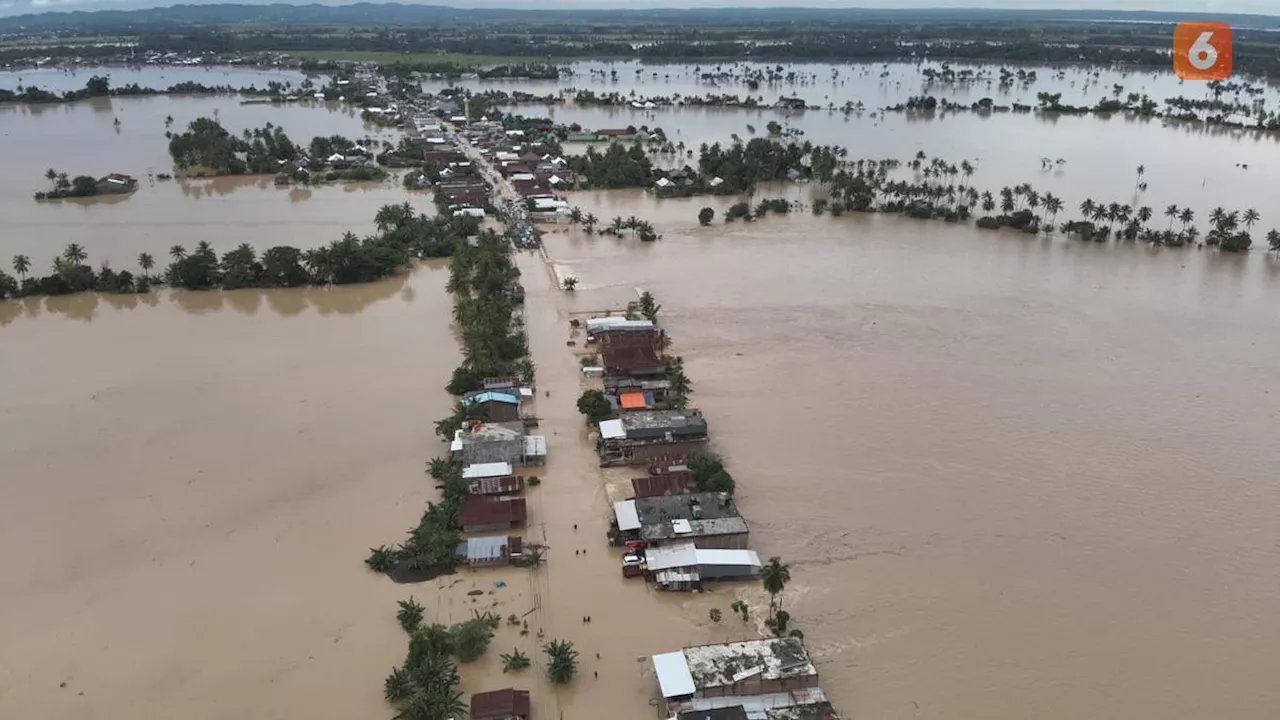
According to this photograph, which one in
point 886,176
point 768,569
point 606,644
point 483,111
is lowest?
point 606,644

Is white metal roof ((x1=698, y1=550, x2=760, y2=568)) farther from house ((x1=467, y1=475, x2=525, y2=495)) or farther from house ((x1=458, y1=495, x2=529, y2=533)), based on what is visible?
house ((x1=467, y1=475, x2=525, y2=495))

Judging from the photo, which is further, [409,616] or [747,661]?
[409,616]

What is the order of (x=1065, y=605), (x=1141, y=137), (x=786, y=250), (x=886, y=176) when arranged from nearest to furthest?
(x=1065, y=605) < (x=786, y=250) < (x=886, y=176) < (x=1141, y=137)

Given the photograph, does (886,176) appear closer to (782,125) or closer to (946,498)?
(782,125)

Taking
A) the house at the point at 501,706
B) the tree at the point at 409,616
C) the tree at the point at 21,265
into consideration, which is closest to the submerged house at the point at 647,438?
the tree at the point at 409,616

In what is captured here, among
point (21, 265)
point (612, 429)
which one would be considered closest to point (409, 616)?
point (612, 429)

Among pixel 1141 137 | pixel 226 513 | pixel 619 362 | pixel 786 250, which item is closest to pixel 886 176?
pixel 786 250

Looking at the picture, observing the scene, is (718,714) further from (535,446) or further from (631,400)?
(631,400)
